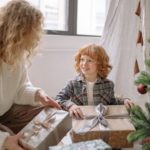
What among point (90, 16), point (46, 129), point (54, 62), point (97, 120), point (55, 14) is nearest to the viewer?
point (46, 129)

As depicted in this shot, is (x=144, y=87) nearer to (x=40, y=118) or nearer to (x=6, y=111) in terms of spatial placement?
(x=40, y=118)

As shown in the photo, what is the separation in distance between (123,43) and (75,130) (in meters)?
0.89

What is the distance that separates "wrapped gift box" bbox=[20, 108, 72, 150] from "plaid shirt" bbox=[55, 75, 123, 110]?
0.36 metres

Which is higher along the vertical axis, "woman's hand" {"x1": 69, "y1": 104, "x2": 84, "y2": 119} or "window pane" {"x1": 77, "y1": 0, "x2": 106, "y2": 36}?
"window pane" {"x1": 77, "y1": 0, "x2": 106, "y2": 36}

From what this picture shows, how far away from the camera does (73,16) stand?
2.27 m

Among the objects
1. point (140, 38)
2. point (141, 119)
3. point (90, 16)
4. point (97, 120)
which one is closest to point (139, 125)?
point (141, 119)

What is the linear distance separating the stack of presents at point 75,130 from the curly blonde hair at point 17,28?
0.30m

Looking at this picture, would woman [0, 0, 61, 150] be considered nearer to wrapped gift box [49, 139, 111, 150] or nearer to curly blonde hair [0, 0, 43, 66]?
curly blonde hair [0, 0, 43, 66]

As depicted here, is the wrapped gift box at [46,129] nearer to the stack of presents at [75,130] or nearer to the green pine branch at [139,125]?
the stack of presents at [75,130]

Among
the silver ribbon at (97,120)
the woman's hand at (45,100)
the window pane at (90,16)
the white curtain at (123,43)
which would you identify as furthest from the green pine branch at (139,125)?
the window pane at (90,16)

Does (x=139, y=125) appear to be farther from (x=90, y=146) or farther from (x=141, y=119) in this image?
(x=90, y=146)

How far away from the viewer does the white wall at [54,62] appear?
2.05 metres

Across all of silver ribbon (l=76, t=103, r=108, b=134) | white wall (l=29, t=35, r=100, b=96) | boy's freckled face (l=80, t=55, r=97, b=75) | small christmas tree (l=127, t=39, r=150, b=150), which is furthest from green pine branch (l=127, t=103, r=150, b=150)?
white wall (l=29, t=35, r=100, b=96)

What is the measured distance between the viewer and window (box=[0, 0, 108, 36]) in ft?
7.17
